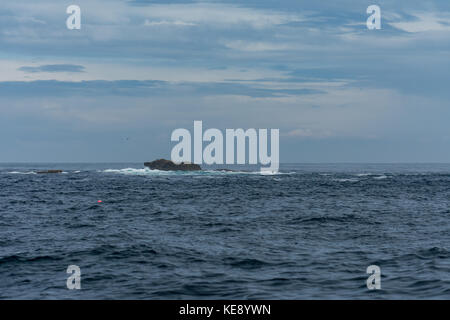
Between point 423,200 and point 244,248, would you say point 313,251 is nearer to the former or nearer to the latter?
point 244,248

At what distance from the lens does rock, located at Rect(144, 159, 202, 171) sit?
148 metres

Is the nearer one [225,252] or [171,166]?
[225,252]

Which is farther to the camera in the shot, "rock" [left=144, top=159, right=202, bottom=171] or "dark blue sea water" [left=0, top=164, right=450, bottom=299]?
"rock" [left=144, top=159, right=202, bottom=171]

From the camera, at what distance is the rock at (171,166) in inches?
5817

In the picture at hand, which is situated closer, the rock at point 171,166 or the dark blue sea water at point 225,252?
the dark blue sea water at point 225,252

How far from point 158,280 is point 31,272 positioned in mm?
5676

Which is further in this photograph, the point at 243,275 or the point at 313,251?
the point at 313,251

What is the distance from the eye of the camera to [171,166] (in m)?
150

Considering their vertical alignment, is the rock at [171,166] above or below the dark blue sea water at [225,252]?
below

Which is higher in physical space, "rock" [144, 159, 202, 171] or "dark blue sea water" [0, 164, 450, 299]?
"dark blue sea water" [0, 164, 450, 299]

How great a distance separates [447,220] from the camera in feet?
115

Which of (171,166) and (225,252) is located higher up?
(225,252)
